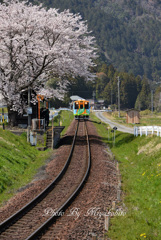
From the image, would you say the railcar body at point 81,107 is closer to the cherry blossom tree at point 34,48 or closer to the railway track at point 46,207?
the cherry blossom tree at point 34,48

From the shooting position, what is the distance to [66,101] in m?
126

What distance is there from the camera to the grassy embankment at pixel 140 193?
10.4 metres

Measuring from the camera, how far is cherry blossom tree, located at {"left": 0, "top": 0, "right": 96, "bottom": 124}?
27.0 m

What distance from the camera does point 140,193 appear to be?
1459cm

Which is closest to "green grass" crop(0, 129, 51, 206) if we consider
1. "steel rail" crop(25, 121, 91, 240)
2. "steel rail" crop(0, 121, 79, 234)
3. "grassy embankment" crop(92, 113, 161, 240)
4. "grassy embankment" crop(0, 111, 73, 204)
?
"grassy embankment" crop(0, 111, 73, 204)

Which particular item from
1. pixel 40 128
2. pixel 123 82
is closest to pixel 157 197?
pixel 40 128

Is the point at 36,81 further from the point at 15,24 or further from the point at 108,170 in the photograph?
the point at 108,170

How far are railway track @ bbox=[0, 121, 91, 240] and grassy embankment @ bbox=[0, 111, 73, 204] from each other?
1.72m

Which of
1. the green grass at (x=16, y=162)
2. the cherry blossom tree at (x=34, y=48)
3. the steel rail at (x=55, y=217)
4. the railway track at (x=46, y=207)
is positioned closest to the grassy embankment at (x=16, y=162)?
the green grass at (x=16, y=162)

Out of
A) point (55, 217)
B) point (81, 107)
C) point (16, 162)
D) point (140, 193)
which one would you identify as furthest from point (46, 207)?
point (81, 107)

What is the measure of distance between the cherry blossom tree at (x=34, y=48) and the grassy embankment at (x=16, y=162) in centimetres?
510

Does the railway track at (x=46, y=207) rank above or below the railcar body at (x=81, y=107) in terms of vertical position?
below

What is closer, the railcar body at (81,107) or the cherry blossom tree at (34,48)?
the cherry blossom tree at (34,48)

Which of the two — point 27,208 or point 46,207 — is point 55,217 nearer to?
point 46,207
